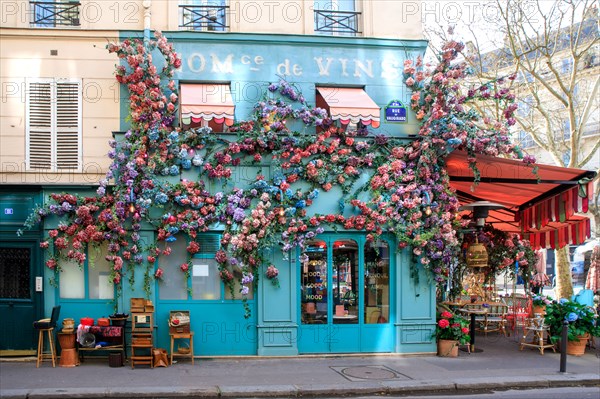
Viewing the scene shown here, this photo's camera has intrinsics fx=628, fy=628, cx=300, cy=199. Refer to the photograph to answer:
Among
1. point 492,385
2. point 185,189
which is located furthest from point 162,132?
point 492,385

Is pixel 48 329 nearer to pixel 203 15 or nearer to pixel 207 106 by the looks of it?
pixel 207 106

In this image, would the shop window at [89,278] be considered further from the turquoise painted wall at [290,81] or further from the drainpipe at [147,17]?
the drainpipe at [147,17]

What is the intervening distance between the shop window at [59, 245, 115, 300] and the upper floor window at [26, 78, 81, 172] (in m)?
1.76

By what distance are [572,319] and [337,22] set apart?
7504 millimetres

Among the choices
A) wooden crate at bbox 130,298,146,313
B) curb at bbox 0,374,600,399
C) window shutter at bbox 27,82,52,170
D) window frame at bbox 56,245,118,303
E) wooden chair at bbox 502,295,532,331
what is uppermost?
window shutter at bbox 27,82,52,170

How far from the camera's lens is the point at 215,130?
12.2 m

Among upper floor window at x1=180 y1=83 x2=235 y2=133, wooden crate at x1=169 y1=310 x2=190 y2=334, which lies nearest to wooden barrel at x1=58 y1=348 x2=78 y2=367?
wooden crate at x1=169 y1=310 x2=190 y2=334

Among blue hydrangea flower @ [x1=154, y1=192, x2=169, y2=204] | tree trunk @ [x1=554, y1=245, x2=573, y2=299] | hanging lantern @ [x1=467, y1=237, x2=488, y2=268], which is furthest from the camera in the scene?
tree trunk @ [x1=554, y1=245, x2=573, y2=299]

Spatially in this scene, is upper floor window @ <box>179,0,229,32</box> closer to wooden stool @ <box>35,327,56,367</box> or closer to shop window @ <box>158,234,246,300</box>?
shop window @ <box>158,234,246,300</box>

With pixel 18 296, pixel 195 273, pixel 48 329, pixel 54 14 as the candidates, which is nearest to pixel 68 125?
pixel 54 14

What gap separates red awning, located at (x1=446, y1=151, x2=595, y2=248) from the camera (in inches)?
477

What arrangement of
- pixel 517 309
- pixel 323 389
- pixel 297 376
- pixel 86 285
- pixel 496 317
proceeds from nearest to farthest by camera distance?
1. pixel 323 389
2. pixel 297 376
3. pixel 86 285
4. pixel 496 317
5. pixel 517 309

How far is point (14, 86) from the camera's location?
1196cm

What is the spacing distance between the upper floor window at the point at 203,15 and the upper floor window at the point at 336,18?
1.87 meters
